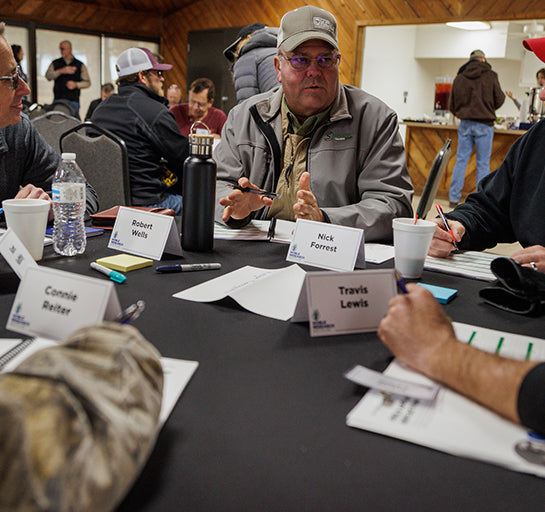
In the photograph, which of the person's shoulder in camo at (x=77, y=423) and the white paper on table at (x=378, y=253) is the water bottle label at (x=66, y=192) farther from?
the person's shoulder in camo at (x=77, y=423)

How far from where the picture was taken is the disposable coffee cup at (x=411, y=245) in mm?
1271

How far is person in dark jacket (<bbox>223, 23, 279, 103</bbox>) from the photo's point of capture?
3345mm

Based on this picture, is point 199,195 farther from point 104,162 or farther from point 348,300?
point 104,162

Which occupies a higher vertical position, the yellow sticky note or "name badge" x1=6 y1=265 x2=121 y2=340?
"name badge" x1=6 y1=265 x2=121 y2=340

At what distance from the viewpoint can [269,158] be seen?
215 cm

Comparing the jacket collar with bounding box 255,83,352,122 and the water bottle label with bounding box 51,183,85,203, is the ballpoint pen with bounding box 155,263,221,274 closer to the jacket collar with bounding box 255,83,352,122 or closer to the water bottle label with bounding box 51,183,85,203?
the water bottle label with bounding box 51,183,85,203

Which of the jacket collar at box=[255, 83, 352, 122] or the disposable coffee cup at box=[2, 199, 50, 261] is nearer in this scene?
the disposable coffee cup at box=[2, 199, 50, 261]

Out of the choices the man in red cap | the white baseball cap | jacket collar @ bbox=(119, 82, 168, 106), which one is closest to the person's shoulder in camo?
the man in red cap

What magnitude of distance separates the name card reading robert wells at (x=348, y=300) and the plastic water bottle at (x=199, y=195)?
608 mm

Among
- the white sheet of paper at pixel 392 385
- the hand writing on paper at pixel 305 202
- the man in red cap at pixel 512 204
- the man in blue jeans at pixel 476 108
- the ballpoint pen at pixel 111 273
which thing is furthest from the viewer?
the man in blue jeans at pixel 476 108

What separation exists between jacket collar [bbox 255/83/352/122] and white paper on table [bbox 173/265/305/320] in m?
0.97

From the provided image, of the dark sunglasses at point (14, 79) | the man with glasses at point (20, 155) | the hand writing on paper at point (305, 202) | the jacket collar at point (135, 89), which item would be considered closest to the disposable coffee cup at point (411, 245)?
the hand writing on paper at point (305, 202)

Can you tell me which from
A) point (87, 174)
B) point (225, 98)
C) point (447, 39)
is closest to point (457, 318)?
point (87, 174)

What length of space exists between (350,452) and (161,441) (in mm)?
209
